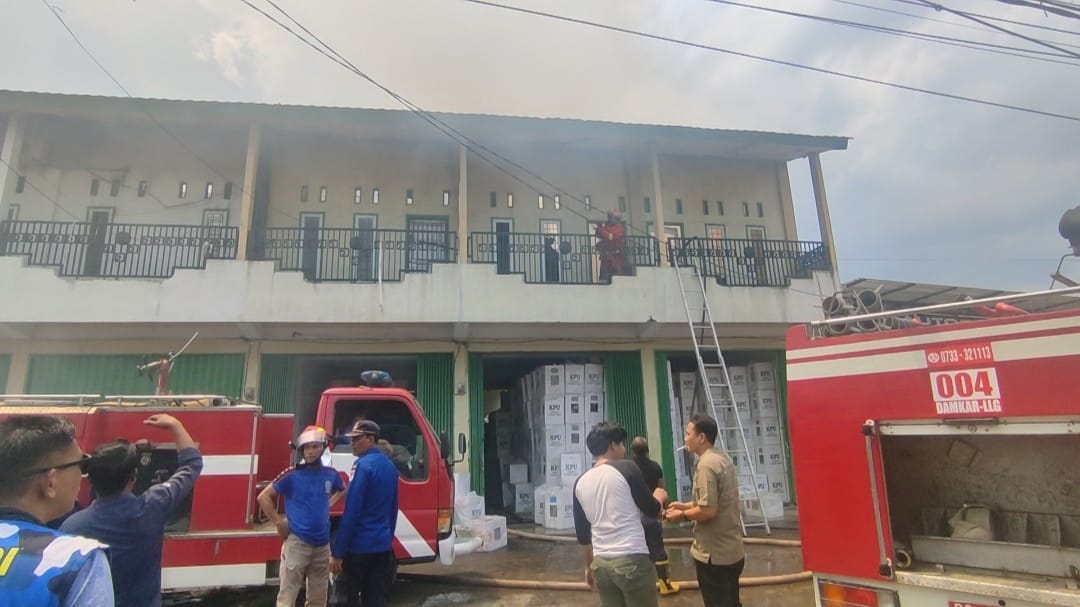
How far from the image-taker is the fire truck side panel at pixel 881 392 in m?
2.75

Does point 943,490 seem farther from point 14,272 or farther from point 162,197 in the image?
point 162,197

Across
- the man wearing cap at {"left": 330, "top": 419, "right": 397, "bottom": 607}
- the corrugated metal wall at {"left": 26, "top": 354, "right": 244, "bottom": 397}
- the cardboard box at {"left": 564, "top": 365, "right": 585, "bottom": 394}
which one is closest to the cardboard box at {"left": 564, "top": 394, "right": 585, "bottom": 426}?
the cardboard box at {"left": 564, "top": 365, "right": 585, "bottom": 394}

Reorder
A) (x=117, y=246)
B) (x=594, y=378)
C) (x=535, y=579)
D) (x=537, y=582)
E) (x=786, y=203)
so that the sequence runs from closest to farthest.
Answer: (x=537, y=582), (x=535, y=579), (x=117, y=246), (x=594, y=378), (x=786, y=203)

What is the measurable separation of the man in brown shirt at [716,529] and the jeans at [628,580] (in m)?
0.64

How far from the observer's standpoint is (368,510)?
13.3ft

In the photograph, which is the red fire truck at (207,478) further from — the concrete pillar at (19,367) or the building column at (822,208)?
the building column at (822,208)

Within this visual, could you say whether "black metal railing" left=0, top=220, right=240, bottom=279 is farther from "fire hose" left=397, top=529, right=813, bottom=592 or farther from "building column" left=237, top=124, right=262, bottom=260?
"fire hose" left=397, top=529, right=813, bottom=592

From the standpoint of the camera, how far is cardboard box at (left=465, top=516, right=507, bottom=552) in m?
8.80

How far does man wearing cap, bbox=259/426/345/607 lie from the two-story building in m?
6.04

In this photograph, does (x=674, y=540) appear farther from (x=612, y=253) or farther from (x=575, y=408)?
(x=612, y=253)

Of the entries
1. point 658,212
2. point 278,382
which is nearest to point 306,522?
point 278,382

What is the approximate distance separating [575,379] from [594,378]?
502 mm

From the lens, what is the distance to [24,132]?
11125mm

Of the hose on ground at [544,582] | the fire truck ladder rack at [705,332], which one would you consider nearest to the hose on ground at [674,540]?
the hose on ground at [544,582]
